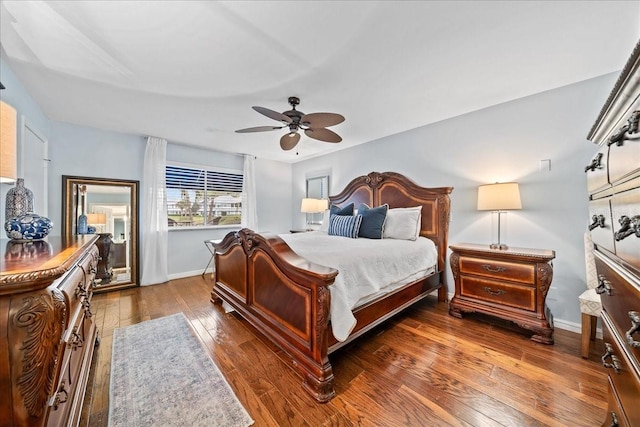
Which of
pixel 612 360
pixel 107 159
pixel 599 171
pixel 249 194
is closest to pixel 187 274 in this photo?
pixel 249 194

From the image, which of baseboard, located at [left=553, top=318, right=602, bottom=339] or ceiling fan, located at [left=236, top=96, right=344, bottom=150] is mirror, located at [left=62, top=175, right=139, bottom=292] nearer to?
ceiling fan, located at [left=236, top=96, right=344, bottom=150]

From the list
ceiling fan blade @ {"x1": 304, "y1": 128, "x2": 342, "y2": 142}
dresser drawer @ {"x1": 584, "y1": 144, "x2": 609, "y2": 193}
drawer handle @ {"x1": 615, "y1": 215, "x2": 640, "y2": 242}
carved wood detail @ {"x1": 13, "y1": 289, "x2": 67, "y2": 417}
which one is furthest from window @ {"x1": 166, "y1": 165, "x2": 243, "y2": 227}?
drawer handle @ {"x1": 615, "y1": 215, "x2": 640, "y2": 242}

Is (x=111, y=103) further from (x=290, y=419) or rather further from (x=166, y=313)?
(x=290, y=419)

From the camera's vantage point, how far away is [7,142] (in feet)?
3.05

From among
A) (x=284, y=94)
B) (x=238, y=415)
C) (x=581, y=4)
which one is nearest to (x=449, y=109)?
(x=581, y=4)

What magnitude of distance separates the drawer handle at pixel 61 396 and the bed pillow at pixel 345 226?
2.70 metres

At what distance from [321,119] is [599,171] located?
6.42 ft

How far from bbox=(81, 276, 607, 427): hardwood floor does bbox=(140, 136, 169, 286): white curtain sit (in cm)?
139

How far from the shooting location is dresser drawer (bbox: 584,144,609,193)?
98 cm

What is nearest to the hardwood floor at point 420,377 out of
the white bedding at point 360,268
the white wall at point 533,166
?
the white bedding at point 360,268

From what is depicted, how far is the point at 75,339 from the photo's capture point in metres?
1.28

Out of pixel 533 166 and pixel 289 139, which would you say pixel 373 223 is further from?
pixel 533 166

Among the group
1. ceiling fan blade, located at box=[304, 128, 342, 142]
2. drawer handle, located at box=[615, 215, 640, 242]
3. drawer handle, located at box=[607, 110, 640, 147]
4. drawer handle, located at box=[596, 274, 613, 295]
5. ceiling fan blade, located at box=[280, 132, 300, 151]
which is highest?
ceiling fan blade, located at box=[304, 128, 342, 142]

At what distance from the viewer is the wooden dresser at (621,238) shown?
2.29 ft
